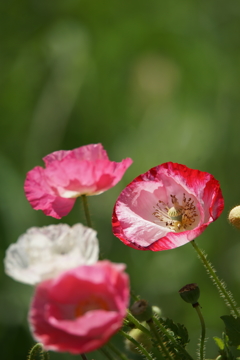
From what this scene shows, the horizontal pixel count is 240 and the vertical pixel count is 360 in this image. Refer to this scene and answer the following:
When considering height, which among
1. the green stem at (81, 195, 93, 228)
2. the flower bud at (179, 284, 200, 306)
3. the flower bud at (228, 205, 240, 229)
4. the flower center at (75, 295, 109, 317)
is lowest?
the flower bud at (179, 284, 200, 306)

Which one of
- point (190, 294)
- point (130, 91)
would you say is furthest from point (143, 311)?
point (130, 91)

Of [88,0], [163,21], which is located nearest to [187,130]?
[163,21]

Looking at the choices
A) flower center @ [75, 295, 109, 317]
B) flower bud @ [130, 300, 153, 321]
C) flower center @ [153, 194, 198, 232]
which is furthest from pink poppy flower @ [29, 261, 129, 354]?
flower center @ [153, 194, 198, 232]

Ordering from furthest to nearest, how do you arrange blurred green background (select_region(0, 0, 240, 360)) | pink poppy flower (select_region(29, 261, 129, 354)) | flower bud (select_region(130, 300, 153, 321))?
blurred green background (select_region(0, 0, 240, 360)) < flower bud (select_region(130, 300, 153, 321)) < pink poppy flower (select_region(29, 261, 129, 354))

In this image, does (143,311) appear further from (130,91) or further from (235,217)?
(130,91)

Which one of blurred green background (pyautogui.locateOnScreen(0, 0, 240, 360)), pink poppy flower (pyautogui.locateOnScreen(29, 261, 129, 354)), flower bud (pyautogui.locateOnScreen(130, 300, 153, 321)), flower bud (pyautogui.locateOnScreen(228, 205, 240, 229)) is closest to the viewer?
pink poppy flower (pyautogui.locateOnScreen(29, 261, 129, 354))

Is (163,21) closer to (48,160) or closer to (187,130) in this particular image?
(187,130)

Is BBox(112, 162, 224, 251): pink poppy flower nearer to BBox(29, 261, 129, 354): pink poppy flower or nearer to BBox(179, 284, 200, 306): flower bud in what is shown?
BBox(179, 284, 200, 306): flower bud
